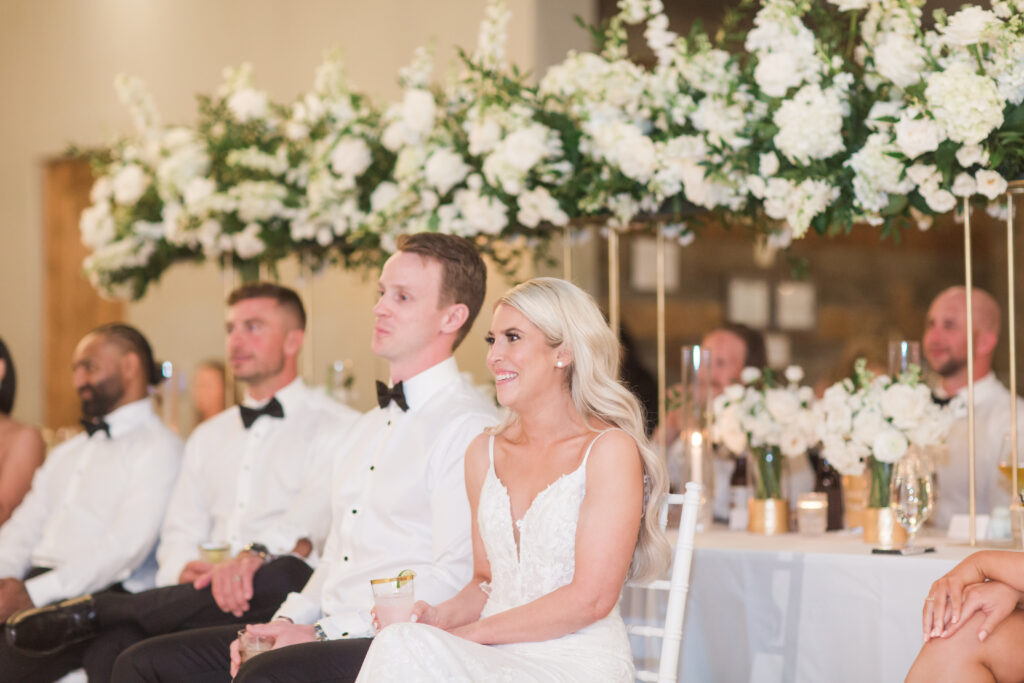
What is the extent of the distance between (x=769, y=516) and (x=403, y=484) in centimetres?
116

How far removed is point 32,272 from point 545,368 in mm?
6532

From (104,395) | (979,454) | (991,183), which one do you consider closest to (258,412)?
(104,395)

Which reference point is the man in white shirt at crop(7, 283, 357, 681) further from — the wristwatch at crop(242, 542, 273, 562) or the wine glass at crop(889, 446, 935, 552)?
the wine glass at crop(889, 446, 935, 552)

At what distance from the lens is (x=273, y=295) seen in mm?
4219

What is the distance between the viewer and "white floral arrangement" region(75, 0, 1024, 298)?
3115mm

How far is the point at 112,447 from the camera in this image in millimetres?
4340

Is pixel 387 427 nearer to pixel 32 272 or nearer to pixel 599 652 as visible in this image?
pixel 599 652

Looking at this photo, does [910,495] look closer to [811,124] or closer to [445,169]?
[811,124]

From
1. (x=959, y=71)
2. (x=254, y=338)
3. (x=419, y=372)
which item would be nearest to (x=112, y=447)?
(x=254, y=338)

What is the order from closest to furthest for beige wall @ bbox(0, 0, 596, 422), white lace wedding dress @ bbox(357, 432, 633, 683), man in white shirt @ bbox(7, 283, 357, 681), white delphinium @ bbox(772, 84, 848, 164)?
white lace wedding dress @ bbox(357, 432, 633, 683) < white delphinium @ bbox(772, 84, 848, 164) < man in white shirt @ bbox(7, 283, 357, 681) < beige wall @ bbox(0, 0, 596, 422)

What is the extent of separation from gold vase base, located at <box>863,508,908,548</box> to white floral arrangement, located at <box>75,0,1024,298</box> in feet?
2.62

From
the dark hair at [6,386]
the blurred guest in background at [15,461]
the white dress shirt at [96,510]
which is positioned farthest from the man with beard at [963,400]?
the dark hair at [6,386]

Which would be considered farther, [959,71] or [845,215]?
[845,215]

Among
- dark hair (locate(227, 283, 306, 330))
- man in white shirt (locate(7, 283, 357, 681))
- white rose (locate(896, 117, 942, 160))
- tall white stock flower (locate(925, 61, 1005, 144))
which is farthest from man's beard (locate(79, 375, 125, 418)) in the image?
tall white stock flower (locate(925, 61, 1005, 144))
